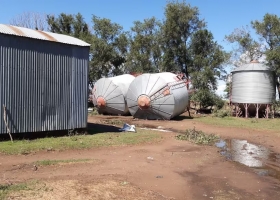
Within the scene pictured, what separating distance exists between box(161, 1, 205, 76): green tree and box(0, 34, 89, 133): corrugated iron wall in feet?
65.1

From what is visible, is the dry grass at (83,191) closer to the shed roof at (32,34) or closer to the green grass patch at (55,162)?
the green grass patch at (55,162)

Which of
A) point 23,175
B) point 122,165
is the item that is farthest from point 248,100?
point 23,175

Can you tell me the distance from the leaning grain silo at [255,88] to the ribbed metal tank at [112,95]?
971 centimetres

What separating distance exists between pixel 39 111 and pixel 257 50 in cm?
2268

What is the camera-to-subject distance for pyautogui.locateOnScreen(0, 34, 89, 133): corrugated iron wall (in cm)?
1310

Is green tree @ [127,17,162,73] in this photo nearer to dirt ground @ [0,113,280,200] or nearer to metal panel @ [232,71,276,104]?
metal panel @ [232,71,276,104]

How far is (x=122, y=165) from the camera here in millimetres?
10031

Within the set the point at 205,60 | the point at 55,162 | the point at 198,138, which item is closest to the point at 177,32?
the point at 205,60

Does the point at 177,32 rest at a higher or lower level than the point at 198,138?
higher

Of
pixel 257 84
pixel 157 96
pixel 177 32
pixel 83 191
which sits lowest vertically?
pixel 83 191

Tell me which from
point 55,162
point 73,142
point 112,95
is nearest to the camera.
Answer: point 55,162

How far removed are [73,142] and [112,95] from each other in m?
14.7

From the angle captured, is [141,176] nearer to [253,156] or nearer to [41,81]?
[253,156]

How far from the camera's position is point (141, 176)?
29.2 ft
